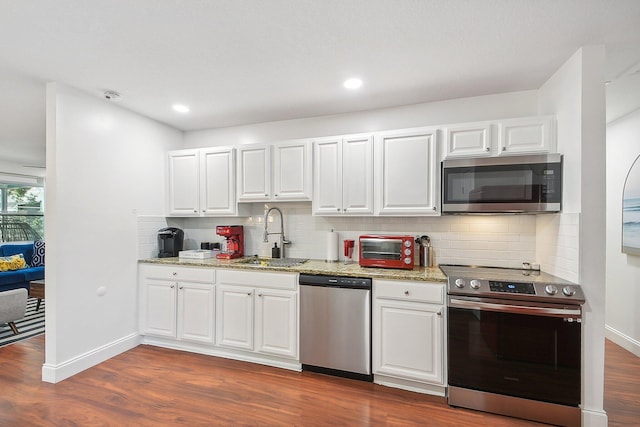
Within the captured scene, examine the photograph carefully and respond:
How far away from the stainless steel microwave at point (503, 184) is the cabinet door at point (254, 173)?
70.0 inches

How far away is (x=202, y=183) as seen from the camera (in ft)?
11.9

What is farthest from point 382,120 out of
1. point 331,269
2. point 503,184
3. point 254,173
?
point 331,269

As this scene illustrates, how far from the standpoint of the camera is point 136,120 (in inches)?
136

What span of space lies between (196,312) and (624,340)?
4.55 metres

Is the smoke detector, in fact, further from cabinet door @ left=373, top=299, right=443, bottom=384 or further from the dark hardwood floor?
cabinet door @ left=373, top=299, right=443, bottom=384

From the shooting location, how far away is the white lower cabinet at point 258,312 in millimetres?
2861

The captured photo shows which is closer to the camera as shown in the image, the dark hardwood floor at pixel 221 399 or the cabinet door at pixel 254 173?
the dark hardwood floor at pixel 221 399

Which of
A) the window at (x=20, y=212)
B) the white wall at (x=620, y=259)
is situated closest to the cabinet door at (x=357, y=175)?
the white wall at (x=620, y=259)

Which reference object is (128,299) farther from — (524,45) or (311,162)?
(524,45)

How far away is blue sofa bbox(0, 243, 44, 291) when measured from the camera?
4.95 metres

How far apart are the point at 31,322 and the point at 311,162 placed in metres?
4.41

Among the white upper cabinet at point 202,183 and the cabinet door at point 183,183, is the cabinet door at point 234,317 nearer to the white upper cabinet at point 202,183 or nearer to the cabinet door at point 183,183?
the white upper cabinet at point 202,183

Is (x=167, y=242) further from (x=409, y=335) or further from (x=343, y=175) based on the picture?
(x=409, y=335)

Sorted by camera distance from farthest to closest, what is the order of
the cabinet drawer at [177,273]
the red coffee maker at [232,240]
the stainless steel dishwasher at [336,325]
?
the red coffee maker at [232,240] < the cabinet drawer at [177,273] < the stainless steel dishwasher at [336,325]
